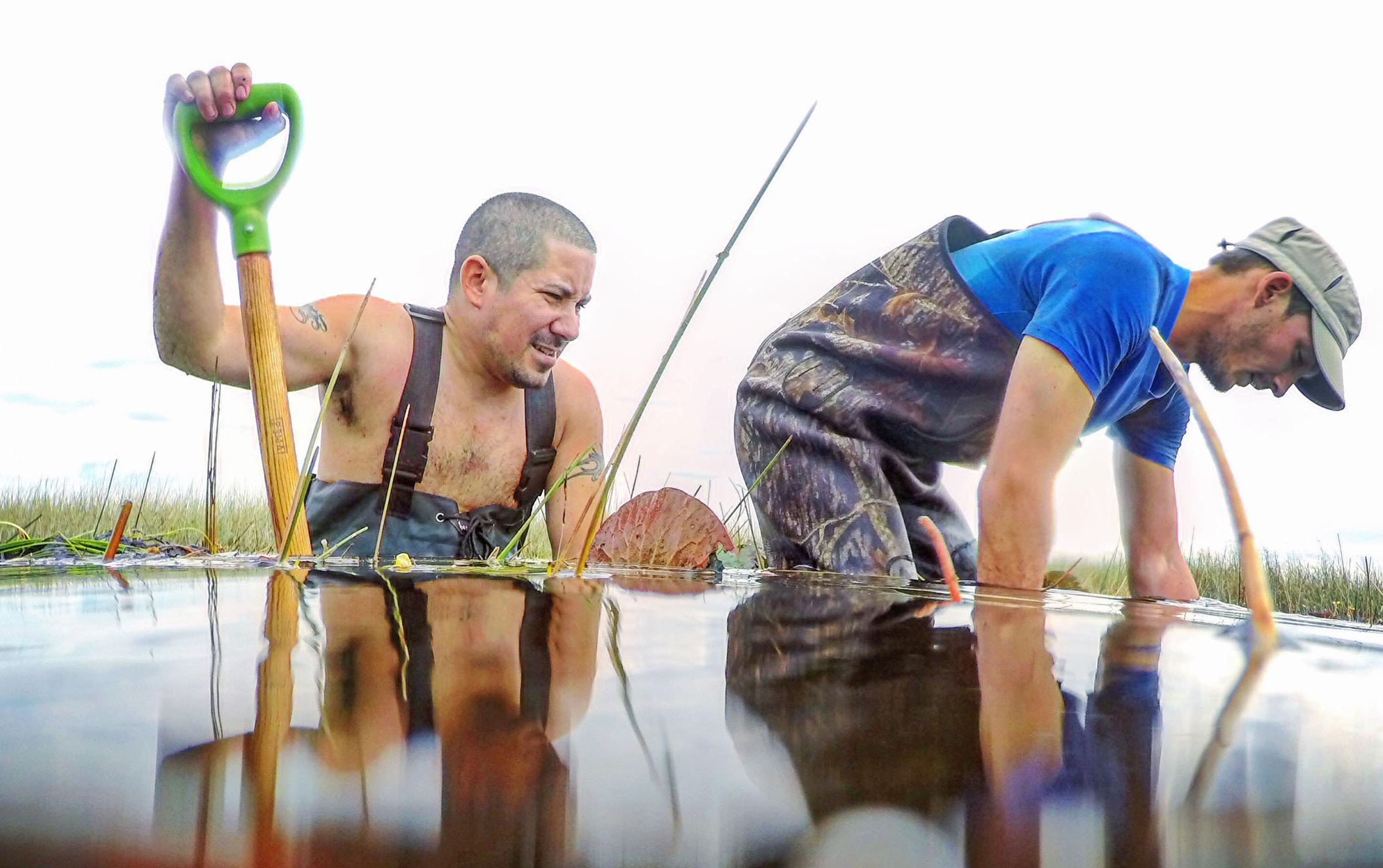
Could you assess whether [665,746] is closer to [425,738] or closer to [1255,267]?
[425,738]

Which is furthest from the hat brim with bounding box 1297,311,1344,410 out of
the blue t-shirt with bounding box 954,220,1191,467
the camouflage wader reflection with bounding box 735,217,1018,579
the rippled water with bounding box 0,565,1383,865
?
the rippled water with bounding box 0,565,1383,865

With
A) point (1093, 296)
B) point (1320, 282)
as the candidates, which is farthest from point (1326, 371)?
point (1093, 296)

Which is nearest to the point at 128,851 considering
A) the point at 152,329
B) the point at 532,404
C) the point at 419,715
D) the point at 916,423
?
the point at 419,715

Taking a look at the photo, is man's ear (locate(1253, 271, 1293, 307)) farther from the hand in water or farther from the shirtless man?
the hand in water

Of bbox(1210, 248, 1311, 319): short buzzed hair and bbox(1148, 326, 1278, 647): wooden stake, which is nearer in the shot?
bbox(1148, 326, 1278, 647): wooden stake

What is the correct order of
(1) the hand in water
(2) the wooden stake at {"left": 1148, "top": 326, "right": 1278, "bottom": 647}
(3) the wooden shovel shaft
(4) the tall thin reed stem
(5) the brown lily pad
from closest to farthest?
(2) the wooden stake at {"left": 1148, "top": 326, "right": 1278, "bottom": 647} < (4) the tall thin reed stem < (3) the wooden shovel shaft < (1) the hand in water < (5) the brown lily pad

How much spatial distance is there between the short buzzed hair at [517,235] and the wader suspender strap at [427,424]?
0.27 m

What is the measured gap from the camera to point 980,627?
2.42 feet

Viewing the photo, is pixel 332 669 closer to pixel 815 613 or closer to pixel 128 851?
pixel 128 851

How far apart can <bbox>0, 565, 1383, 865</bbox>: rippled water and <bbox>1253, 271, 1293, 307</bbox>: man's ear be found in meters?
2.36

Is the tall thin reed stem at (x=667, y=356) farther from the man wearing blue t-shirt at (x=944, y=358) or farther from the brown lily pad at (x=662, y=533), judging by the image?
the man wearing blue t-shirt at (x=944, y=358)

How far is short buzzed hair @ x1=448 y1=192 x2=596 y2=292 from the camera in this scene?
3.36m

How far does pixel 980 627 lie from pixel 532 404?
269cm

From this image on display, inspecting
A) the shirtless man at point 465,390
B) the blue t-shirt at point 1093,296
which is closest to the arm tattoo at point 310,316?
the shirtless man at point 465,390
